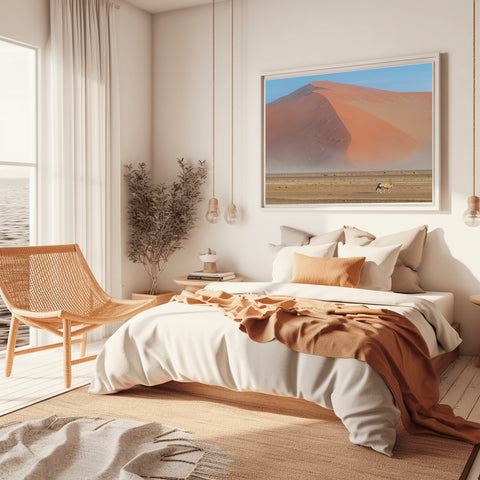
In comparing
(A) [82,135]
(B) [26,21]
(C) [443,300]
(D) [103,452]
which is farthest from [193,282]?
(D) [103,452]

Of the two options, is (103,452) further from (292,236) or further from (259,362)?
(292,236)

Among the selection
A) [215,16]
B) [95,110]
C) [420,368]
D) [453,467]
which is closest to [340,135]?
[215,16]

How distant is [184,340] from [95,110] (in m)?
2.66

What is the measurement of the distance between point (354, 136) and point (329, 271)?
1.41m

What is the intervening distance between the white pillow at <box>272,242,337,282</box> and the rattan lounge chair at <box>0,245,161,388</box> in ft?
3.42

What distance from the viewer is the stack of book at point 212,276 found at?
17.4ft

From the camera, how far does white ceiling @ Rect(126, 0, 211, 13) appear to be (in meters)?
5.64

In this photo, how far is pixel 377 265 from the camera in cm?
443

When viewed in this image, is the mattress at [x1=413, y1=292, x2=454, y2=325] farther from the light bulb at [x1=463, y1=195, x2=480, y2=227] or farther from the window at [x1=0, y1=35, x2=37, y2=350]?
the window at [x1=0, y1=35, x2=37, y2=350]

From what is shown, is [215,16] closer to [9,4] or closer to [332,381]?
[9,4]

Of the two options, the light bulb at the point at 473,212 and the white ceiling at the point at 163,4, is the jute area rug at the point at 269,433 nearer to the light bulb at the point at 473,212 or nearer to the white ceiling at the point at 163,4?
the light bulb at the point at 473,212

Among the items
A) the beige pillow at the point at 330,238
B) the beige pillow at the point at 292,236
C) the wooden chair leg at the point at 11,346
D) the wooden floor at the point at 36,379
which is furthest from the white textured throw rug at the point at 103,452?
the beige pillow at the point at 292,236

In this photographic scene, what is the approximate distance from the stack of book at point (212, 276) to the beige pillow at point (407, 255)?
1.22 meters

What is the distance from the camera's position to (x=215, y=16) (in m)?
5.70
